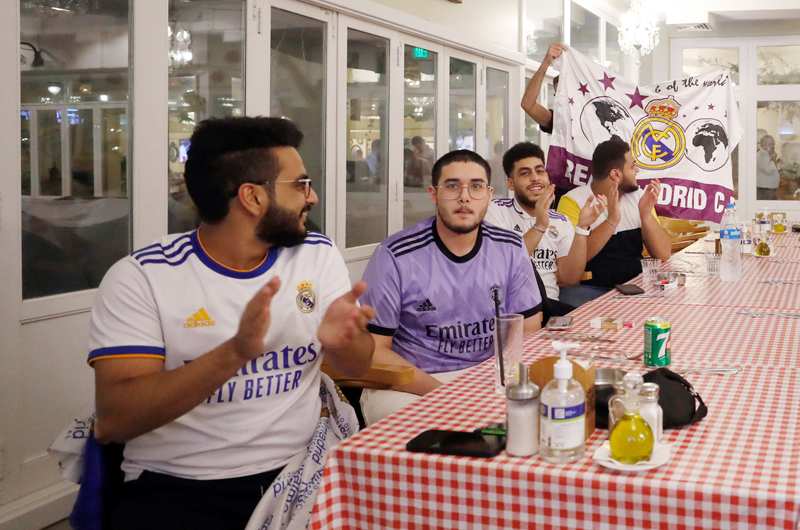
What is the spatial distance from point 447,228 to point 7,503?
1.78 m

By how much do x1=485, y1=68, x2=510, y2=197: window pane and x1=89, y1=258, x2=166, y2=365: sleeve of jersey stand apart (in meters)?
4.81

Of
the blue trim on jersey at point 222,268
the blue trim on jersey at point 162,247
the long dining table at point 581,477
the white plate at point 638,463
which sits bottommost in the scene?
the long dining table at point 581,477

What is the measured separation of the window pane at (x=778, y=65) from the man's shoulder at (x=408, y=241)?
28.1 ft

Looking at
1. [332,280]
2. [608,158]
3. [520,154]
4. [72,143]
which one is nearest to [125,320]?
[332,280]

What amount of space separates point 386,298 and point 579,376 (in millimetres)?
1138

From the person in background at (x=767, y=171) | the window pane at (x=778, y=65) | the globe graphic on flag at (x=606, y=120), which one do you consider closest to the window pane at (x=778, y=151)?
the person in background at (x=767, y=171)

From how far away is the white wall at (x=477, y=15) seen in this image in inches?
195

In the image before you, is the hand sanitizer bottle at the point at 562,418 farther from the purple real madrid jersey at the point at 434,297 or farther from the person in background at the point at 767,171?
the person in background at the point at 767,171

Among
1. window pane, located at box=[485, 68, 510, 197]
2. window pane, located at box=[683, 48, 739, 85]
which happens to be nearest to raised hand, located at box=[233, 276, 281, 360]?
window pane, located at box=[485, 68, 510, 197]

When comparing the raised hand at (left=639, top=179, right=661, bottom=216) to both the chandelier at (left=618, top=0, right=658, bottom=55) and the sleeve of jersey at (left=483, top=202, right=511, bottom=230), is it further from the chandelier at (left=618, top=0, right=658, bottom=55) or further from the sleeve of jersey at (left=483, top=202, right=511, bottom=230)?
the chandelier at (left=618, top=0, right=658, bottom=55)

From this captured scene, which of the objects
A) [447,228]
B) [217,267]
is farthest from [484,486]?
[447,228]

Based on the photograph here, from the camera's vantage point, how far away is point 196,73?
3328mm

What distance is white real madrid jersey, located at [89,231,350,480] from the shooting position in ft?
4.96

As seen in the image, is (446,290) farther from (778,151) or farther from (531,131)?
(778,151)
